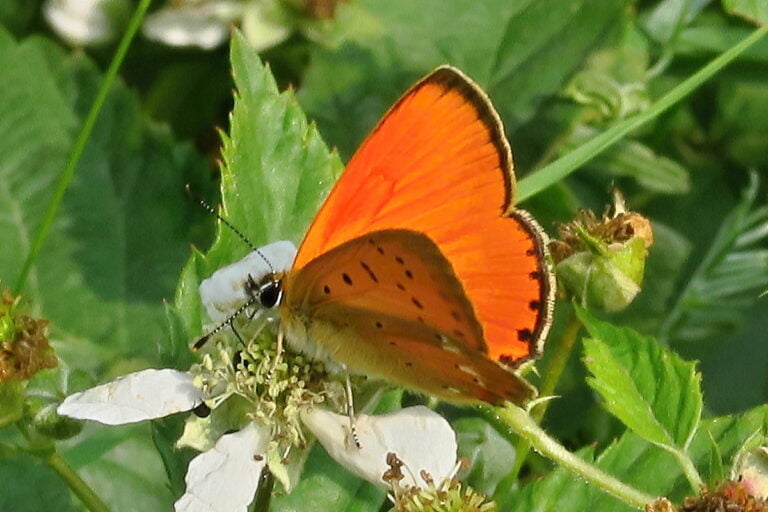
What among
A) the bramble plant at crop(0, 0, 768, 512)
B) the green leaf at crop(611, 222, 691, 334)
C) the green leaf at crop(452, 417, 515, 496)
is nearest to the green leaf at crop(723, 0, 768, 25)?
the bramble plant at crop(0, 0, 768, 512)

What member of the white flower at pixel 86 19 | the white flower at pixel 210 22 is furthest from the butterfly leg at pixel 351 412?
the white flower at pixel 86 19

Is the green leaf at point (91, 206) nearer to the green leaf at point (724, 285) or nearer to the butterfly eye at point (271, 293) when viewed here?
the butterfly eye at point (271, 293)

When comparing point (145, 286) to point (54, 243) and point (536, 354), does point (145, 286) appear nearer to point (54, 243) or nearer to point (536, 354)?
point (54, 243)

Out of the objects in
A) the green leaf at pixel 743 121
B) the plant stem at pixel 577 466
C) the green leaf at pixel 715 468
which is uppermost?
the green leaf at pixel 743 121

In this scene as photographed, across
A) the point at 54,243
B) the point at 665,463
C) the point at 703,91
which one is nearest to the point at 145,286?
the point at 54,243

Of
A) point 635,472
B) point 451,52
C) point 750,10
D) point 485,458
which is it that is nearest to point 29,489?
point 485,458

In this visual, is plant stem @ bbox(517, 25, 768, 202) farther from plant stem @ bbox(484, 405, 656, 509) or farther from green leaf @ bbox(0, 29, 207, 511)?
green leaf @ bbox(0, 29, 207, 511)
